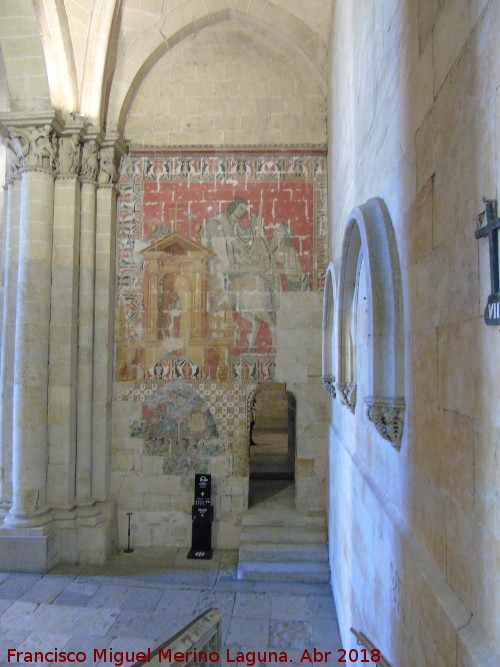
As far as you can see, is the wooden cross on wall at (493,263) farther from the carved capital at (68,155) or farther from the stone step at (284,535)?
the carved capital at (68,155)

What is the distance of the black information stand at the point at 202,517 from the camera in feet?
21.9

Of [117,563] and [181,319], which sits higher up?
[181,319]

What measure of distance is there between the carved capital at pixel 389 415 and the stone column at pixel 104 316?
16.8ft

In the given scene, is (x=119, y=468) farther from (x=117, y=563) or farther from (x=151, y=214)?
(x=151, y=214)

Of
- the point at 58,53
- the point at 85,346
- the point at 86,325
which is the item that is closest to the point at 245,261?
the point at 86,325

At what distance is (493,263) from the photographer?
4.43 feet

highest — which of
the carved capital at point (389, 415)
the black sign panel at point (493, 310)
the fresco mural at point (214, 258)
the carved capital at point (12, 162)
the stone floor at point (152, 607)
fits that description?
the carved capital at point (12, 162)

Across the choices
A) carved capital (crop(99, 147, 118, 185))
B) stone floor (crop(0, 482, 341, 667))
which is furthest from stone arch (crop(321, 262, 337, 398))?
carved capital (crop(99, 147, 118, 185))

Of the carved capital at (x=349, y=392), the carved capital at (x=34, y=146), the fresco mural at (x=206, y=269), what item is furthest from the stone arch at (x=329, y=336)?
the carved capital at (x=34, y=146)

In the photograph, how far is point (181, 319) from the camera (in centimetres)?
709

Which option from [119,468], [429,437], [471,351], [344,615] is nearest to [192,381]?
[119,468]

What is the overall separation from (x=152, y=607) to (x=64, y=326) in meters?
3.59

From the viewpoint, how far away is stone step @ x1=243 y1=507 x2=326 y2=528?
21.5 ft

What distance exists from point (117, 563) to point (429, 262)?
19.5 feet
